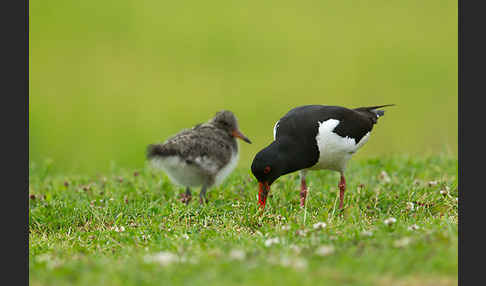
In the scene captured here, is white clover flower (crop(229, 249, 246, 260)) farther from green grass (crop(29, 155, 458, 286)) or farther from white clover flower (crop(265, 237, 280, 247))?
white clover flower (crop(265, 237, 280, 247))

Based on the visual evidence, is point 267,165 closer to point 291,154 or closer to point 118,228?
point 291,154

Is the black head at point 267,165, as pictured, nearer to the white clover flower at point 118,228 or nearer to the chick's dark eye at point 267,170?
the chick's dark eye at point 267,170

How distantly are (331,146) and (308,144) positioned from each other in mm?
356

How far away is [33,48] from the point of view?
2244cm

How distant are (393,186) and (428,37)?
17919 mm

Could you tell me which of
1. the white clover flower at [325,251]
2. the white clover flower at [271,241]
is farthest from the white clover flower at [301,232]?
the white clover flower at [325,251]

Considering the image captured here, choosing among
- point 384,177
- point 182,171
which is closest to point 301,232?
point 182,171

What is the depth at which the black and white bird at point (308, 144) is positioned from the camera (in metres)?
7.14

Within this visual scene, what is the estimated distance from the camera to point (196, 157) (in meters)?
8.06

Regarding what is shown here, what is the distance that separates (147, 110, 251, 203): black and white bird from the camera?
788 cm

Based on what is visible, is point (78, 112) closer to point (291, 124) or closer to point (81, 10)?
point (81, 10)

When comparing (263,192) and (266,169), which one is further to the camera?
(263,192)

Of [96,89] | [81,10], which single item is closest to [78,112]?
[96,89]

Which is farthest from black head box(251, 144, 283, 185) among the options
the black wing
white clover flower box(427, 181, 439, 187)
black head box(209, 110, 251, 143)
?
white clover flower box(427, 181, 439, 187)
